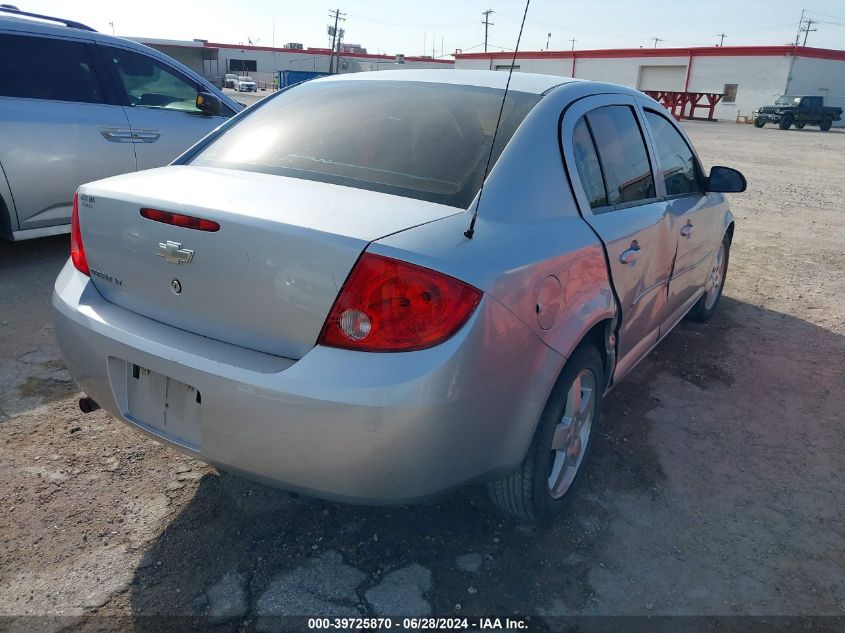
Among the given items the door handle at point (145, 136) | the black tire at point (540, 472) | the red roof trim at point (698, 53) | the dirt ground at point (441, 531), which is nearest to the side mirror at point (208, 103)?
the door handle at point (145, 136)

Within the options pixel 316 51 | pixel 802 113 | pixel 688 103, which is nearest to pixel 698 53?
pixel 688 103

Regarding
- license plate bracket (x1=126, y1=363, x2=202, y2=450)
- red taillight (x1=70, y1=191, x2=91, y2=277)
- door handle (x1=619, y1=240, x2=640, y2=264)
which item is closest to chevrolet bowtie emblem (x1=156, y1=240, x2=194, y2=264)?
license plate bracket (x1=126, y1=363, x2=202, y2=450)

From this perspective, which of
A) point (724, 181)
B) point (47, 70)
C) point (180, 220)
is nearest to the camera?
point (180, 220)

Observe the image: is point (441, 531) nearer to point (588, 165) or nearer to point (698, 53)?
point (588, 165)

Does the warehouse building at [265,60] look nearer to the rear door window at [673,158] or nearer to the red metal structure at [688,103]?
the red metal structure at [688,103]

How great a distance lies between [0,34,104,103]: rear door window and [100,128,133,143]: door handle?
26 centimetres

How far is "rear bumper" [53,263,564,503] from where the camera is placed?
1.75m

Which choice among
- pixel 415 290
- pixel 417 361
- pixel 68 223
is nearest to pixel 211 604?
pixel 417 361

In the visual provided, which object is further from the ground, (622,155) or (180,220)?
(622,155)

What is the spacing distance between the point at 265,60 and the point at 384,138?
2992 inches

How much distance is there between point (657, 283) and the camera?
3.21 m

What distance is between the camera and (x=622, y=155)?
298cm

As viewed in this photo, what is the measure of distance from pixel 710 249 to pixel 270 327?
132 inches

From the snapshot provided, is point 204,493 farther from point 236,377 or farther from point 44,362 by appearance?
point 44,362
